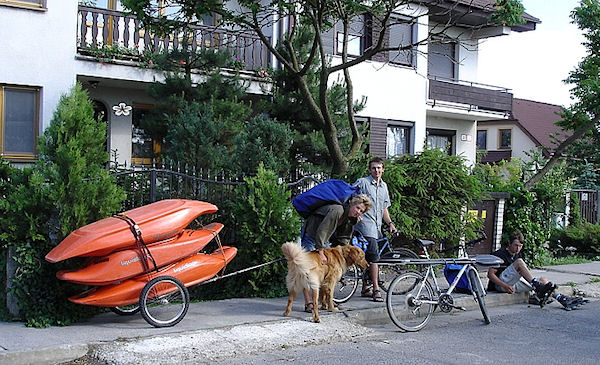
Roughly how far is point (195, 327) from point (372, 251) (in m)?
2.87

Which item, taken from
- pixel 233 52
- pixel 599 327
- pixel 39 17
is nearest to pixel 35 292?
pixel 599 327

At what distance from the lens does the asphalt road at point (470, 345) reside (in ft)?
23.0

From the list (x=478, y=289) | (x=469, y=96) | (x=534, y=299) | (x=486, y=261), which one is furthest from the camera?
(x=469, y=96)

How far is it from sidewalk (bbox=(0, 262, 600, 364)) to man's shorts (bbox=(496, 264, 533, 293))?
2.35 feet

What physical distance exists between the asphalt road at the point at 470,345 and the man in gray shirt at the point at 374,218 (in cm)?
95

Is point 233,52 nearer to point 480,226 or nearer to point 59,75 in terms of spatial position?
point 59,75

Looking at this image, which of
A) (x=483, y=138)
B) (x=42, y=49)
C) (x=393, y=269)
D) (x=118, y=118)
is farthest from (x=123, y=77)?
(x=483, y=138)

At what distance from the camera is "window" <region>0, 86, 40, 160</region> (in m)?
13.8

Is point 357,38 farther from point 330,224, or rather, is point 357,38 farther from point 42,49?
point 330,224

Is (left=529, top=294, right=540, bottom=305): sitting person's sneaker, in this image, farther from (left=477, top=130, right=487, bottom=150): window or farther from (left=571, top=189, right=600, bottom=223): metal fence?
(left=477, top=130, right=487, bottom=150): window

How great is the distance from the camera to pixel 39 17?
13.8 m

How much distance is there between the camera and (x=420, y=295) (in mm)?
8547

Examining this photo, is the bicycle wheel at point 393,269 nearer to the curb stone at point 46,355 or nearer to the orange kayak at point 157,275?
the orange kayak at point 157,275

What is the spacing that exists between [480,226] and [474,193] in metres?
0.85
